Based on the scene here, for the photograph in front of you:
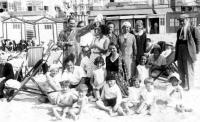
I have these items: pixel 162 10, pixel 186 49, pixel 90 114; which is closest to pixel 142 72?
pixel 186 49

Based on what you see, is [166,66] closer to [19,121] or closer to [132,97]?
[132,97]

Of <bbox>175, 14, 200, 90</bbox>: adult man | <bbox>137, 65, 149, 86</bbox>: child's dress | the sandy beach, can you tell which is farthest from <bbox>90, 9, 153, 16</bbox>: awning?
the sandy beach

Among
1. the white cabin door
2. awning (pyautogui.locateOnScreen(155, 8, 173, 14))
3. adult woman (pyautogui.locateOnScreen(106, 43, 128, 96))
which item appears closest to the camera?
adult woman (pyautogui.locateOnScreen(106, 43, 128, 96))

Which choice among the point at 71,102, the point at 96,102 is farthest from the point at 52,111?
the point at 96,102

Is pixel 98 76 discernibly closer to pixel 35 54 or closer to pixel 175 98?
pixel 175 98

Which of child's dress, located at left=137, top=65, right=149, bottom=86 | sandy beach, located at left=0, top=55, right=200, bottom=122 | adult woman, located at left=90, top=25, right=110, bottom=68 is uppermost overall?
adult woman, located at left=90, top=25, right=110, bottom=68

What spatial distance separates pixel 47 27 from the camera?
916 inches

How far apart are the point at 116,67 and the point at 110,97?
721 mm

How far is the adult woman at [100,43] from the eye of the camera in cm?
622

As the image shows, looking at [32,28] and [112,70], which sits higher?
[32,28]

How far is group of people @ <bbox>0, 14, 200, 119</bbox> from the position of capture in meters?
5.29

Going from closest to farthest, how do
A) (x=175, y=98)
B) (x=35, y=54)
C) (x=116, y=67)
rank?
(x=175, y=98)
(x=116, y=67)
(x=35, y=54)

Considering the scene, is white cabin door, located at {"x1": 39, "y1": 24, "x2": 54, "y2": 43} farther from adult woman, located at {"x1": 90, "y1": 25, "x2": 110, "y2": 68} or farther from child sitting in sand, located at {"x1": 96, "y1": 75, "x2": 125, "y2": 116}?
child sitting in sand, located at {"x1": 96, "y1": 75, "x2": 125, "y2": 116}

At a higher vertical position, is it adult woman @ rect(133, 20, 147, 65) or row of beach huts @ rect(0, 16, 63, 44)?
row of beach huts @ rect(0, 16, 63, 44)
